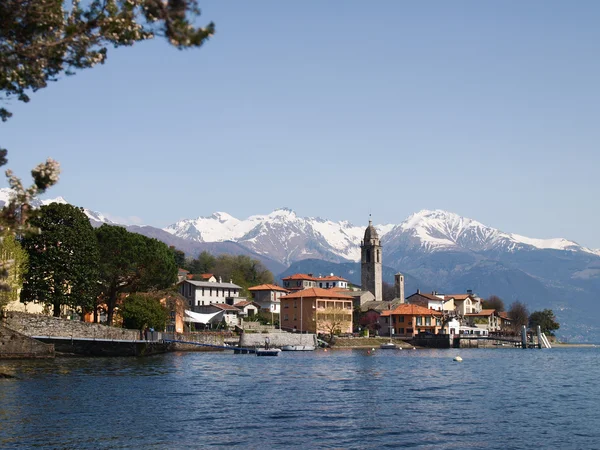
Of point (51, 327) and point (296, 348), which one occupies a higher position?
point (51, 327)

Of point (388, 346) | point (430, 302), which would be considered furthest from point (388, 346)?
point (430, 302)

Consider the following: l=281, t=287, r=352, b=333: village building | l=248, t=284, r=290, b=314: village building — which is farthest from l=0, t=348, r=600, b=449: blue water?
l=248, t=284, r=290, b=314: village building

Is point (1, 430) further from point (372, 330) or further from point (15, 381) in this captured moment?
point (372, 330)

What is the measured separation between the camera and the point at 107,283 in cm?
9025

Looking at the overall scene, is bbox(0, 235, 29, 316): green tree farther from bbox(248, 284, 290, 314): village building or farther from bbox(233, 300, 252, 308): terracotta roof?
bbox(248, 284, 290, 314): village building

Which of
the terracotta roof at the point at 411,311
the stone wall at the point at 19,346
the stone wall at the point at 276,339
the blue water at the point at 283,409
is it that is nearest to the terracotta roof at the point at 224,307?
the stone wall at the point at 276,339

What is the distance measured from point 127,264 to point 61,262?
12.9 m

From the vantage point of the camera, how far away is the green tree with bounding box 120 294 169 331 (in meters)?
90.1

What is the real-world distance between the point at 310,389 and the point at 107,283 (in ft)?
152

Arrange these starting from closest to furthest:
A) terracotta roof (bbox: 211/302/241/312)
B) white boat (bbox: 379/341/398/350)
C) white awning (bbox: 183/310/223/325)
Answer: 1. white awning (bbox: 183/310/223/325)
2. white boat (bbox: 379/341/398/350)
3. terracotta roof (bbox: 211/302/241/312)

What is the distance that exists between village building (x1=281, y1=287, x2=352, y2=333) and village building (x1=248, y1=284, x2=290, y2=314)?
1369cm

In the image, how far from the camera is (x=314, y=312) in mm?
144875

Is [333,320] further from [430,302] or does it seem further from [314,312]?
[430,302]

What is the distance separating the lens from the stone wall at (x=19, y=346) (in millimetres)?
65000
